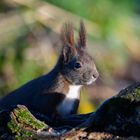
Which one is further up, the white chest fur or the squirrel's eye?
the squirrel's eye

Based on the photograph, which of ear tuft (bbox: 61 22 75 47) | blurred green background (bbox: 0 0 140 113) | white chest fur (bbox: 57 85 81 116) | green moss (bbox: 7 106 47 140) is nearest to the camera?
green moss (bbox: 7 106 47 140)

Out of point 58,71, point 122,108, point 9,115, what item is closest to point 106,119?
point 122,108

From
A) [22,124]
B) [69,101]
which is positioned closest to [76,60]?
[69,101]

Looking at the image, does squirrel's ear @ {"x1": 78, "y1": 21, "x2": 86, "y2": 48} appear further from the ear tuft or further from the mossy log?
the mossy log

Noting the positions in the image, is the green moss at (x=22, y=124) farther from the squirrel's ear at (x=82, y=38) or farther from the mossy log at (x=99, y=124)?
the squirrel's ear at (x=82, y=38)

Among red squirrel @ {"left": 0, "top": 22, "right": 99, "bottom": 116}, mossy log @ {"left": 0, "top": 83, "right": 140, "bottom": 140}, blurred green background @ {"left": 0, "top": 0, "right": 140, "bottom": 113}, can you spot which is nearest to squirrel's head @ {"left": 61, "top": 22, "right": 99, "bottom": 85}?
red squirrel @ {"left": 0, "top": 22, "right": 99, "bottom": 116}

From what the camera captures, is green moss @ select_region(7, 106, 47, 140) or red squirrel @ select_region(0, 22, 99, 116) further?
red squirrel @ select_region(0, 22, 99, 116)

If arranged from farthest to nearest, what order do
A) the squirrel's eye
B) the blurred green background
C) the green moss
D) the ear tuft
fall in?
1. the blurred green background
2. the squirrel's eye
3. the ear tuft
4. the green moss

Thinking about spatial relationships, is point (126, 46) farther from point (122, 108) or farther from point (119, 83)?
point (122, 108)
